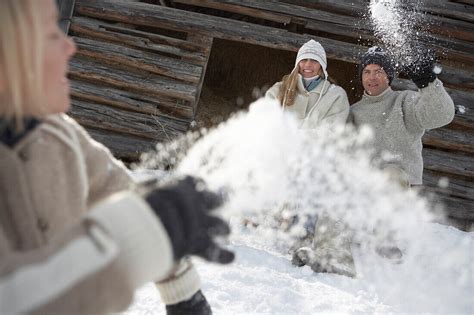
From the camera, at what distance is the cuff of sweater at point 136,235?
1.04m

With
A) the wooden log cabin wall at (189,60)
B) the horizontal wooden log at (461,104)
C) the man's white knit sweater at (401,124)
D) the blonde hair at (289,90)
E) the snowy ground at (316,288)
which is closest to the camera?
the snowy ground at (316,288)

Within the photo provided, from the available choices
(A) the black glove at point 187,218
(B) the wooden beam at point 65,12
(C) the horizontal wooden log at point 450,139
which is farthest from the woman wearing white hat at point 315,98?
(A) the black glove at point 187,218

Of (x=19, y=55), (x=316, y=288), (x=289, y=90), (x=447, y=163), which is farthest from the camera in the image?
(x=447, y=163)

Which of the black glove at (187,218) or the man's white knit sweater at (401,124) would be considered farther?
the man's white knit sweater at (401,124)

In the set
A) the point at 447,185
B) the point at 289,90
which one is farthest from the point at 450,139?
the point at 289,90

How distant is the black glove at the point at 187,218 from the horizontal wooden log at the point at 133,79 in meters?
5.08

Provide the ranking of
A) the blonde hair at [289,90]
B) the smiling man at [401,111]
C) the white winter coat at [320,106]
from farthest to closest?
the blonde hair at [289,90], the white winter coat at [320,106], the smiling man at [401,111]

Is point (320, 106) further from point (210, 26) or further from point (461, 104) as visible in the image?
point (461, 104)

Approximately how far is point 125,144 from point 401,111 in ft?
10.7

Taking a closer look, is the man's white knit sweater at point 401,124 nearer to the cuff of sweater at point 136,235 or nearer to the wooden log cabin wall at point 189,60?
the wooden log cabin wall at point 189,60

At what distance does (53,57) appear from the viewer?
1176mm

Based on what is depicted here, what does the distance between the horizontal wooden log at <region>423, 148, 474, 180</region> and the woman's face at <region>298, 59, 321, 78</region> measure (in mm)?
2138

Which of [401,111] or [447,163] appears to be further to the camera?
[447,163]

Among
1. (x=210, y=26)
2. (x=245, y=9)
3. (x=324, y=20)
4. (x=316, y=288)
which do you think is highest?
(x=324, y=20)
